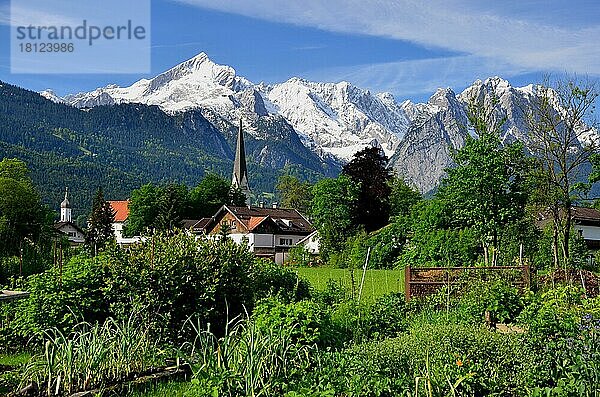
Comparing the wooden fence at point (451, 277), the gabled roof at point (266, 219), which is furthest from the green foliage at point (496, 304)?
the gabled roof at point (266, 219)

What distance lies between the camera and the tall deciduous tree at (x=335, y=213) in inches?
1705

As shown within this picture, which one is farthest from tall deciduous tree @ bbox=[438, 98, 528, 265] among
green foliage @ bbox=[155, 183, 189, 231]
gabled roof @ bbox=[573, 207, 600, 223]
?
green foliage @ bbox=[155, 183, 189, 231]

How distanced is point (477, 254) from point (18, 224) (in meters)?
17.7

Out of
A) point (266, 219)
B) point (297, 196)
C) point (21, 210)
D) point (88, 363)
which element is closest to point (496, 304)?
point (88, 363)

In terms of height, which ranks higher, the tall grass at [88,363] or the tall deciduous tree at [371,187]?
the tall deciduous tree at [371,187]

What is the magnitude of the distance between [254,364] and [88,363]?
6.13 feet

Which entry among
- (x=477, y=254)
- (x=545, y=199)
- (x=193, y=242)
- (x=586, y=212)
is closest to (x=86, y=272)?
(x=193, y=242)

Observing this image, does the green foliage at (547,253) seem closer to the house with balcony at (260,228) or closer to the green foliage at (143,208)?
the house with balcony at (260,228)

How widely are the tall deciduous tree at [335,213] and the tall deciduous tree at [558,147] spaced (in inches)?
806

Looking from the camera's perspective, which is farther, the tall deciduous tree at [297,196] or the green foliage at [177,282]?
the tall deciduous tree at [297,196]

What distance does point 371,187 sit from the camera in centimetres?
4594

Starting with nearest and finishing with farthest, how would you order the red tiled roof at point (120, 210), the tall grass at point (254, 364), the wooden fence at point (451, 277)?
the tall grass at point (254, 364) < the wooden fence at point (451, 277) < the red tiled roof at point (120, 210)

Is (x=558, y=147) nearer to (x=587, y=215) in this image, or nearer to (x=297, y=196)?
(x=587, y=215)

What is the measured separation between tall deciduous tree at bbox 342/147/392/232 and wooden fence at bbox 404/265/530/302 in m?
29.2
